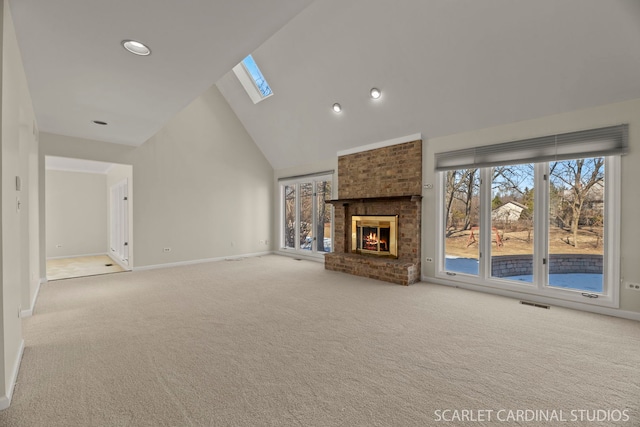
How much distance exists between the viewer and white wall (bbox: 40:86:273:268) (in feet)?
19.2

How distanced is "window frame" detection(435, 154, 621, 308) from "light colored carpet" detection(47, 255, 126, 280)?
6.45 m

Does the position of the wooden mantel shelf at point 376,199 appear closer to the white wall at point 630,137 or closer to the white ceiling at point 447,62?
the white ceiling at point 447,62

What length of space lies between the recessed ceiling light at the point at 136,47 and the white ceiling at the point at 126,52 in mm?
49

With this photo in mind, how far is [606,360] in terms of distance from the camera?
232cm

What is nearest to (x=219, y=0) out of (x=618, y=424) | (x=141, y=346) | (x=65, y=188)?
(x=141, y=346)

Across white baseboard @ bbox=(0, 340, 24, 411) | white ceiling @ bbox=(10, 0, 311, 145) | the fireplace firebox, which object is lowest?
white baseboard @ bbox=(0, 340, 24, 411)

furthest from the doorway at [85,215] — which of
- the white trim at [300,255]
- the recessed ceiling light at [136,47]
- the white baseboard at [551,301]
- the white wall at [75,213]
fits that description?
the white baseboard at [551,301]

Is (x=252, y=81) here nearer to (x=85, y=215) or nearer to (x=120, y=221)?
(x=120, y=221)

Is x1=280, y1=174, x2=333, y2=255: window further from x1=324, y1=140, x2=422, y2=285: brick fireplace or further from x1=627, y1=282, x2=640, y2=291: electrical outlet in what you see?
x1=627, y1=282, x2=640, y2=291: electrical outlet

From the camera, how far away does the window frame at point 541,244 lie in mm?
3328

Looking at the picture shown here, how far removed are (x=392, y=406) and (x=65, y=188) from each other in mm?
9712

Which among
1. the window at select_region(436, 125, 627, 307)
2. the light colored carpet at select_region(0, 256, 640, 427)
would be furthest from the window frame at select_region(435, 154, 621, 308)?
the light colored carpet at select_region(0, 256, 640, 427)

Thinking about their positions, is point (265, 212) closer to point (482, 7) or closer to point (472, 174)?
point (472, 174)

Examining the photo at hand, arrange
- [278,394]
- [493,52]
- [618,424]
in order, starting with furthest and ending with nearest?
[493,52]
[278,394]
[618,424]
